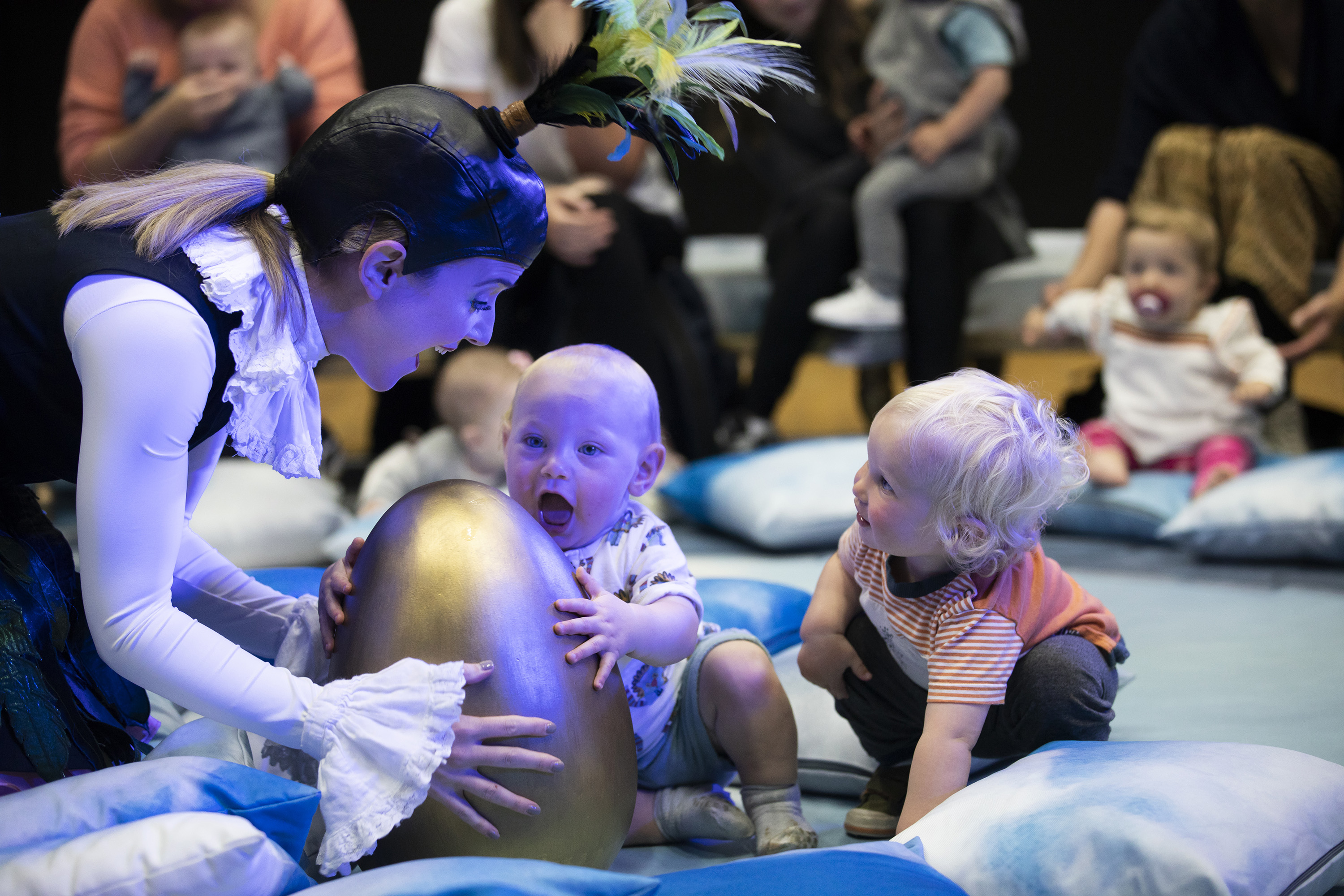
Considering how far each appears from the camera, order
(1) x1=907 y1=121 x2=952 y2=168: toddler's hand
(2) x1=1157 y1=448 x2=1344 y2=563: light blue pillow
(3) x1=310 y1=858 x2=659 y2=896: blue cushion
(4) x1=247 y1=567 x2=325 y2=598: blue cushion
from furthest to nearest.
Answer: (1) x1=907 y1=121 x2=952 y2=168: toddler's hand → (2) x1=1157 y1=448 x2=1344 y2=563: light blue pillow → (4) x1=247 y1=567 x2=325 y2=598: blue cushion → (3) x1=310 y1=858 x2=659 y2=896: blue cushion

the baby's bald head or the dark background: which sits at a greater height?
the baby's bald head

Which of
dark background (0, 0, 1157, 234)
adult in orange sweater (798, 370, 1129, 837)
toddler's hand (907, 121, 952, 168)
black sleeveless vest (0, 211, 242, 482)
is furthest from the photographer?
dark background (0, 0, 1157, 234)

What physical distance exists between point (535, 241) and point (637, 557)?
1.09 feet

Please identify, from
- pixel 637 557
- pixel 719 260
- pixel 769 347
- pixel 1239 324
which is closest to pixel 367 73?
pixel 719 260

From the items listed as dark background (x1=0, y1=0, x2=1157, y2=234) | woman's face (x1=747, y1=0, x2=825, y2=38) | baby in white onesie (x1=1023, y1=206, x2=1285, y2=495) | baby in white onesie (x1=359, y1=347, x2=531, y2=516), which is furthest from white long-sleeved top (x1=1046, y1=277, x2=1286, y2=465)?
dark background (x1=0, y1=0, x2=1157, y2=234)

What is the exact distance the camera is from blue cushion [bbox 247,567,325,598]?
5.09 ft

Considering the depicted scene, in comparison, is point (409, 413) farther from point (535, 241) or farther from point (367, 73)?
point (367, 73)

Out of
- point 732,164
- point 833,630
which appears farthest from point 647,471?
point 732,164

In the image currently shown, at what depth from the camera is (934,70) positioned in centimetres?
307

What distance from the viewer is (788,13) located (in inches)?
122

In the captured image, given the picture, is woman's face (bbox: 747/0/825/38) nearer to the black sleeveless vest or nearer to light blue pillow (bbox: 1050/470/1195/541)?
light blue pillow (bbox: 1050/470/1195/541)

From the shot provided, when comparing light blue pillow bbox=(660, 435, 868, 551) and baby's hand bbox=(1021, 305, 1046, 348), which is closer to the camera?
light blue pillow bbox=(660, 435, 868, 551)

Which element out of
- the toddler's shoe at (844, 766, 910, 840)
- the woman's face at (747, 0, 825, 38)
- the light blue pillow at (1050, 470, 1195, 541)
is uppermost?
the woman's face at (747, 0, 825, 38)

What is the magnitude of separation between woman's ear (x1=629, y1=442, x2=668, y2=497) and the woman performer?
0.25 metres
